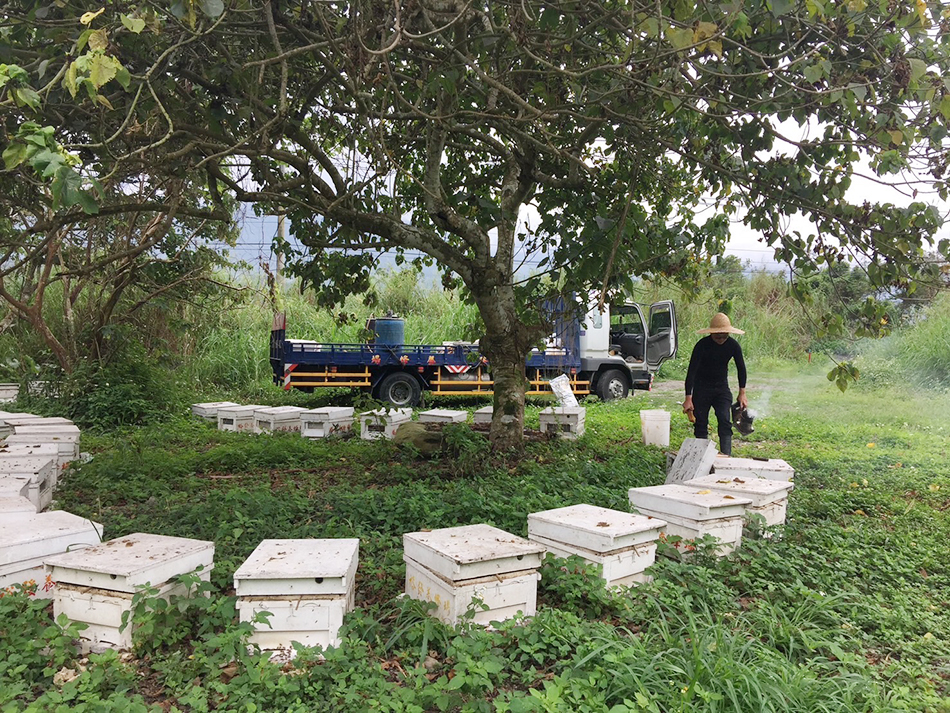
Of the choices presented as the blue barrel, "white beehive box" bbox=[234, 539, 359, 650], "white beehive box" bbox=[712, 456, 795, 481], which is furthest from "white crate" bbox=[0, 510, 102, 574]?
the blue barrel

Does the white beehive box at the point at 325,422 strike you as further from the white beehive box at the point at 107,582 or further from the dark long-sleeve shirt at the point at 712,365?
the white beehive box at the point at 107,582

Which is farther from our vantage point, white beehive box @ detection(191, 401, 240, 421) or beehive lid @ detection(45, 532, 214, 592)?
white beehive box @ detection(191, 401, 240, 421)

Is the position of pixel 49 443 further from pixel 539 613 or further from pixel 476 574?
pixel 539 613

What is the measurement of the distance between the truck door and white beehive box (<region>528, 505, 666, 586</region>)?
11.8m

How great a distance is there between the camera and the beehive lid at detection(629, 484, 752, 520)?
4.00m

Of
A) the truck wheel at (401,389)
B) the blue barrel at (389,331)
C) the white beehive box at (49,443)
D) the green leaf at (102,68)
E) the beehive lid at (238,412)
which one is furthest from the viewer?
the blue barrel at (389,331)

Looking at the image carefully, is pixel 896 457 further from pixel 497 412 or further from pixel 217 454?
pixel 217 454

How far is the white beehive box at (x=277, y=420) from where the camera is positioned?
9117 mm

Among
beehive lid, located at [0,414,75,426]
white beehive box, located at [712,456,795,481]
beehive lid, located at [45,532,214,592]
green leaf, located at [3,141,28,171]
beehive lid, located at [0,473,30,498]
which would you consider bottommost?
white beehive box, located at [712,456,795,481]

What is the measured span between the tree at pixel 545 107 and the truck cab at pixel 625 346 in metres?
6.83

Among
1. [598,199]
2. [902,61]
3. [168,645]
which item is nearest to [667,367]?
[598,199]

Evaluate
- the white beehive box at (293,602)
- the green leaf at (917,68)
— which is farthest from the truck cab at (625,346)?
the white beehive box at (293,602)

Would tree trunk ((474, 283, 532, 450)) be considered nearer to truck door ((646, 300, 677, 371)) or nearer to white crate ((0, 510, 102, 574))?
white crate ((0, 510, 102, 574))

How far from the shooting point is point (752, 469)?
5211mm
